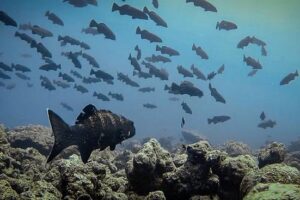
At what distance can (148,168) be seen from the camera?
495cm

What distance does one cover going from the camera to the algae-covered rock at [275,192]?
3.31 m

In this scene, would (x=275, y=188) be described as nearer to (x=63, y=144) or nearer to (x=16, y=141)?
(x=63, y=144)

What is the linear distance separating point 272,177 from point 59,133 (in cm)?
296

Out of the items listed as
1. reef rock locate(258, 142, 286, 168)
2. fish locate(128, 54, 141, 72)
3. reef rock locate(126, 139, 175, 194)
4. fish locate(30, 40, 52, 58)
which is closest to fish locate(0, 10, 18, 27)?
fish locate(30, 40, 52, 58)

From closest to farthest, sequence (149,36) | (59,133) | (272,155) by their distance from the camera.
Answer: (59,133)
(272,155)
(149,36)

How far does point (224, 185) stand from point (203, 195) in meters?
0.52

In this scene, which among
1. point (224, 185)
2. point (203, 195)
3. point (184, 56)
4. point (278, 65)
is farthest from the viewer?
point (184, 56)

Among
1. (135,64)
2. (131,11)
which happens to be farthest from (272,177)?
(135,64)

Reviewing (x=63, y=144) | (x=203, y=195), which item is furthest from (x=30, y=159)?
(x=203, y=195)

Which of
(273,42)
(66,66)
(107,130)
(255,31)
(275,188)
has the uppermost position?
(66,66)

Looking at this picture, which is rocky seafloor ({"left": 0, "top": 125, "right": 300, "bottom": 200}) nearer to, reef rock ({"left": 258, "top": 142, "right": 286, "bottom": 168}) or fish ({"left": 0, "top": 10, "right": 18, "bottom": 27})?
reef rock ({"left": 258, "top": 142, "right": 286, "bottom": 168})

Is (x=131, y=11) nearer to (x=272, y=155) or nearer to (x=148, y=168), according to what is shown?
(x=272, y=155)

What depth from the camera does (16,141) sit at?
12.2m

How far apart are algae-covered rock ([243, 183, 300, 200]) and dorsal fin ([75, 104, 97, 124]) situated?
107 inches
